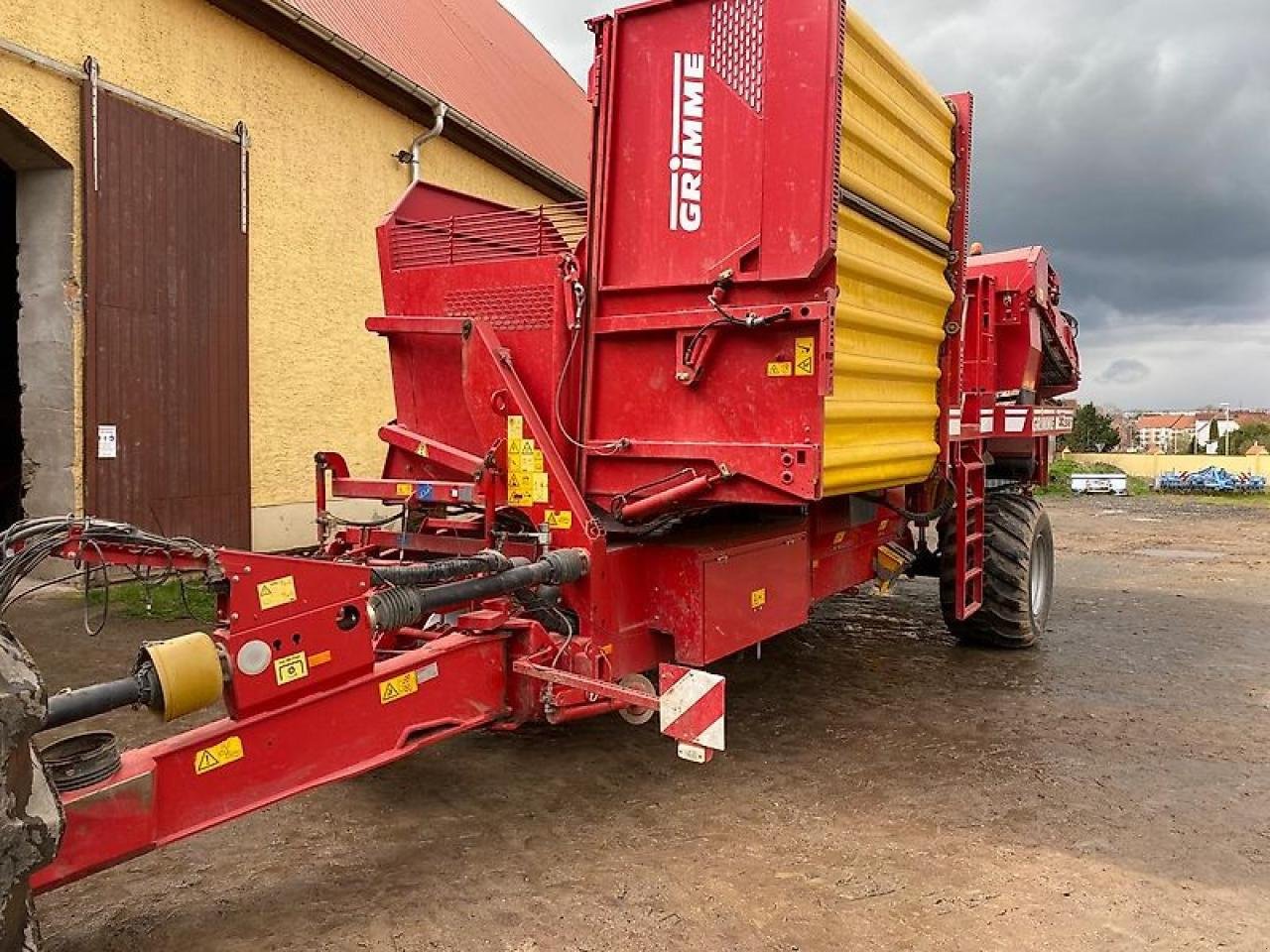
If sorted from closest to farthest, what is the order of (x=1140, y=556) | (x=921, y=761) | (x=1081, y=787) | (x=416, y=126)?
(x=1081, y=787), (x=921, y=761), (x=416, y=126), (x=1140, y=556)

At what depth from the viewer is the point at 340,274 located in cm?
971

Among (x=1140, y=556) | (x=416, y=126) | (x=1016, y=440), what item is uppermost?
(x=416, y=126)

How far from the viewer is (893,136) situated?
425 centimetres

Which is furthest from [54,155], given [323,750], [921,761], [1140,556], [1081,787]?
[1140,556]

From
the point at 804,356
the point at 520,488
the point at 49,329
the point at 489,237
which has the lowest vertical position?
the point at 520,488

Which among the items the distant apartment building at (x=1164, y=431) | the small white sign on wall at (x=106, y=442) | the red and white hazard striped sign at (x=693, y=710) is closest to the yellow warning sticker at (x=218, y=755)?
the red and white hazard striped sign at (x=693, y=710)

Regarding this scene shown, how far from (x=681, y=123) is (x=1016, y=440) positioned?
4.25 meters

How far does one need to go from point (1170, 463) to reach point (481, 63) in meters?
32.2

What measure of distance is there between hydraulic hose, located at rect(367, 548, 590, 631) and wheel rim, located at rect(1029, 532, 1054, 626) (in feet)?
13.5

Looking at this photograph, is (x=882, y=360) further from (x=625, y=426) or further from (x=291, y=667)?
(x=291, y=667)

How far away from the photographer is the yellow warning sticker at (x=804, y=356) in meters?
3.54

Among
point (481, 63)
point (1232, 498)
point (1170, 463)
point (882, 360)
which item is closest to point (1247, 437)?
point (1170, 463)

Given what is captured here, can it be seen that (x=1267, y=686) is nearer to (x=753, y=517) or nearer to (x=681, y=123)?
(x=753, y=517)

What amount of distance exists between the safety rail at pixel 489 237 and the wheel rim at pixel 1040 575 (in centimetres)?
412
